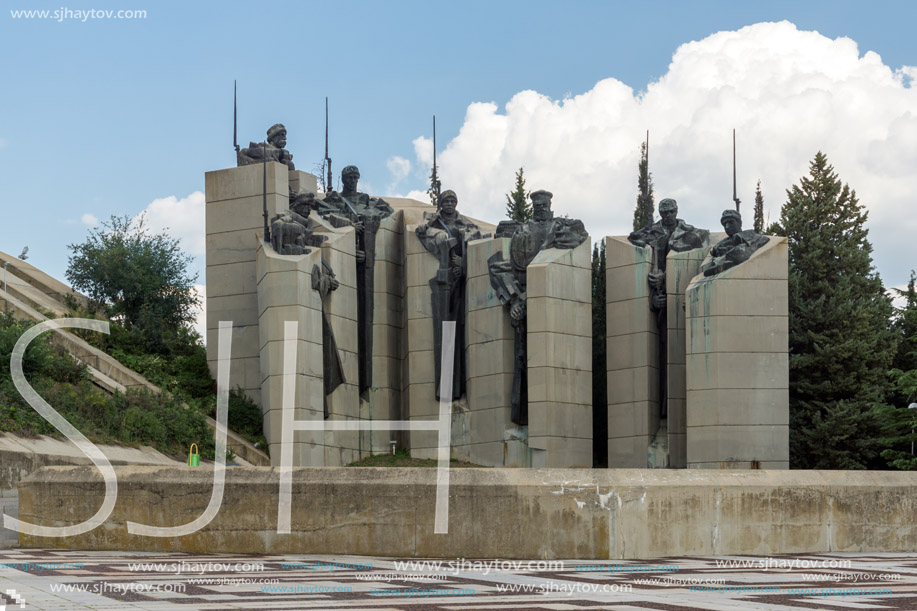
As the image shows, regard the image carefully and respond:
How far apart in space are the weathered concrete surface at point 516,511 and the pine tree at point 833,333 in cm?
1478

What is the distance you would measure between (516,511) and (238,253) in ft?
49.3

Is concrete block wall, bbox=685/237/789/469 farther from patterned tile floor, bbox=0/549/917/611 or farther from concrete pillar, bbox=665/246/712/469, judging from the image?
patterned tile floor, bbox=0/549/917/611

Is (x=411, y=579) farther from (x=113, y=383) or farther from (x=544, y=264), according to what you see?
(x=113, y=383)

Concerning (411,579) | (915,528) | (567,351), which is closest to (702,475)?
(915,528)

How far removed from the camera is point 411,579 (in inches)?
416

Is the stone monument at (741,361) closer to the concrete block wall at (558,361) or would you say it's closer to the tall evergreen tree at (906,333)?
the concrete block wall at (558,361)

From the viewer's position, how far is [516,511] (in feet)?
42.2

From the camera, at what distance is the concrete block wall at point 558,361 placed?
23266 mm

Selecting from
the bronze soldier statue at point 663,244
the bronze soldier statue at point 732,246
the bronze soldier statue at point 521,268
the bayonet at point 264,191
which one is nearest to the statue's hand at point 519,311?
the bronze soldier statue at point 521,268

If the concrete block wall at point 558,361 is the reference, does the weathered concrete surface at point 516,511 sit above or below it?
below

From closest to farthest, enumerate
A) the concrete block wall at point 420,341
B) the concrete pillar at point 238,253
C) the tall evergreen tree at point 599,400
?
the concrete block wall at point 420,341
the concrete pillar at point 238,253
the tall evergreen tree at point 599,400

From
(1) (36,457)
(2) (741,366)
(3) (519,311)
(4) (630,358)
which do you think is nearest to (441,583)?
(1) (36,457)

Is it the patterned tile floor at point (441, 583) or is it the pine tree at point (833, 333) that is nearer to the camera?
the patterned tile floor at point (441, 583)

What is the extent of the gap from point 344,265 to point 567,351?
16.2 feet
